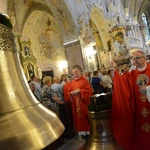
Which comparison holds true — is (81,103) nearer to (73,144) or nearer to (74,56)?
(73,144)

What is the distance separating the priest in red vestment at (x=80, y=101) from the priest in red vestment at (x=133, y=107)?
191 cm

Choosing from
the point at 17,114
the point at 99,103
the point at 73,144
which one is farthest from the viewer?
the point at 73,144

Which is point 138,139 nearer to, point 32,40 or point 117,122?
point 117,122

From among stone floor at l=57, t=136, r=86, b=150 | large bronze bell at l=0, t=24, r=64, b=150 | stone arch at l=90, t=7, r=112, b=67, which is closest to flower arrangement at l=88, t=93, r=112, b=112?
large bronze bell at l=0, t=24, r=64, b=150

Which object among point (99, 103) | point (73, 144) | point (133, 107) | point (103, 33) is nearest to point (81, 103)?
point (73, 144)

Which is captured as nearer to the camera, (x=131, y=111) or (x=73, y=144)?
(x=131, y=111)

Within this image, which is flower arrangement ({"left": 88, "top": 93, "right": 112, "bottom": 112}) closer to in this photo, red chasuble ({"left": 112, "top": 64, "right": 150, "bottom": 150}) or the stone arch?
red chasuble ({"left": 112, "top": 64, "right": 150, "bottom": 150})

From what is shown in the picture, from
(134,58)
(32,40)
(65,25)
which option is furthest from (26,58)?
(134,58)

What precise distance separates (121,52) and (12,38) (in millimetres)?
17702

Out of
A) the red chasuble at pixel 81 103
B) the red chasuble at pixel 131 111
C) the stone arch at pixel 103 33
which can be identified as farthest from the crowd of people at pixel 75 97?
the stone arch at pixel 103 33

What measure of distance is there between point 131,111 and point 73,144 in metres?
2.31

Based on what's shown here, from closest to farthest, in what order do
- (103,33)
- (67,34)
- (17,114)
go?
(17,114)
(67,34)
(103,33)

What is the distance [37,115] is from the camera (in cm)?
83

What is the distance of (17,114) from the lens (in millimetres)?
761
